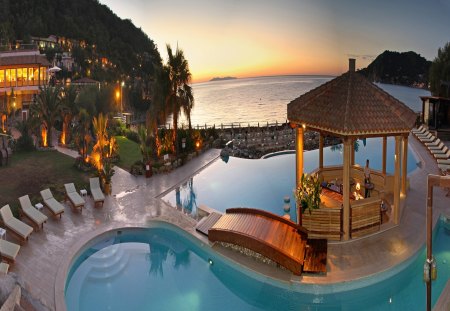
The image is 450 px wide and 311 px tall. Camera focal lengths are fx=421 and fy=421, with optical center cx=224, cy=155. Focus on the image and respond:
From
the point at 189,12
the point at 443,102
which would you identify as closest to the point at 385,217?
the point at 443,102

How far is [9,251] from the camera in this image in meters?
11.3

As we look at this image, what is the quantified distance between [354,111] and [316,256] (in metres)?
4.34

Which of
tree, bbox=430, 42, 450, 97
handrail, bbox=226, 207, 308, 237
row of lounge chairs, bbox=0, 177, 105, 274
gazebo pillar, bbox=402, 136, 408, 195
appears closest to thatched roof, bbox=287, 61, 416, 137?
gazebo pillar, bbox=402, 136, 408, 195

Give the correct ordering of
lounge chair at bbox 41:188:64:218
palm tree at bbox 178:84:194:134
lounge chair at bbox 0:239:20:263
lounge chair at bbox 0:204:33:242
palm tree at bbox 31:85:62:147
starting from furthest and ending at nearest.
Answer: palm tree at bbox 31:85:62:147
palm tree at bbox 178:84:194:134
lounge chair at bbox 41:188:64:218
lounge chair at bbox 0:204:33:242
lounge chair at bbox 0:239:20:263

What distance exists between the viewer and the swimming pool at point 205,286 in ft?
33.3

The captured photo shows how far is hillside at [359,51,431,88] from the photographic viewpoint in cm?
17050

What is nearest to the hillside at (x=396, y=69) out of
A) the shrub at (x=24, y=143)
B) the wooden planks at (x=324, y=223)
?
the shrub at (x=24, y=143)

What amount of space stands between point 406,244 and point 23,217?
12357mm

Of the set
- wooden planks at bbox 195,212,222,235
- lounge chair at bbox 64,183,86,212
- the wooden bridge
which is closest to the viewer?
the wooden bridge

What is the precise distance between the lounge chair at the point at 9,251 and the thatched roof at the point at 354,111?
30.5ft

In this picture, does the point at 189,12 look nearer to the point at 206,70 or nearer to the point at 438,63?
the point at 438,63

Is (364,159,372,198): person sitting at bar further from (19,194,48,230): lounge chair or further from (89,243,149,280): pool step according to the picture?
(19,194,48,230): lounge chair

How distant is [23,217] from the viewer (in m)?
14.4

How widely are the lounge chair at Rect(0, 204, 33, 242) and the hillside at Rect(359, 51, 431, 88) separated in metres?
172
